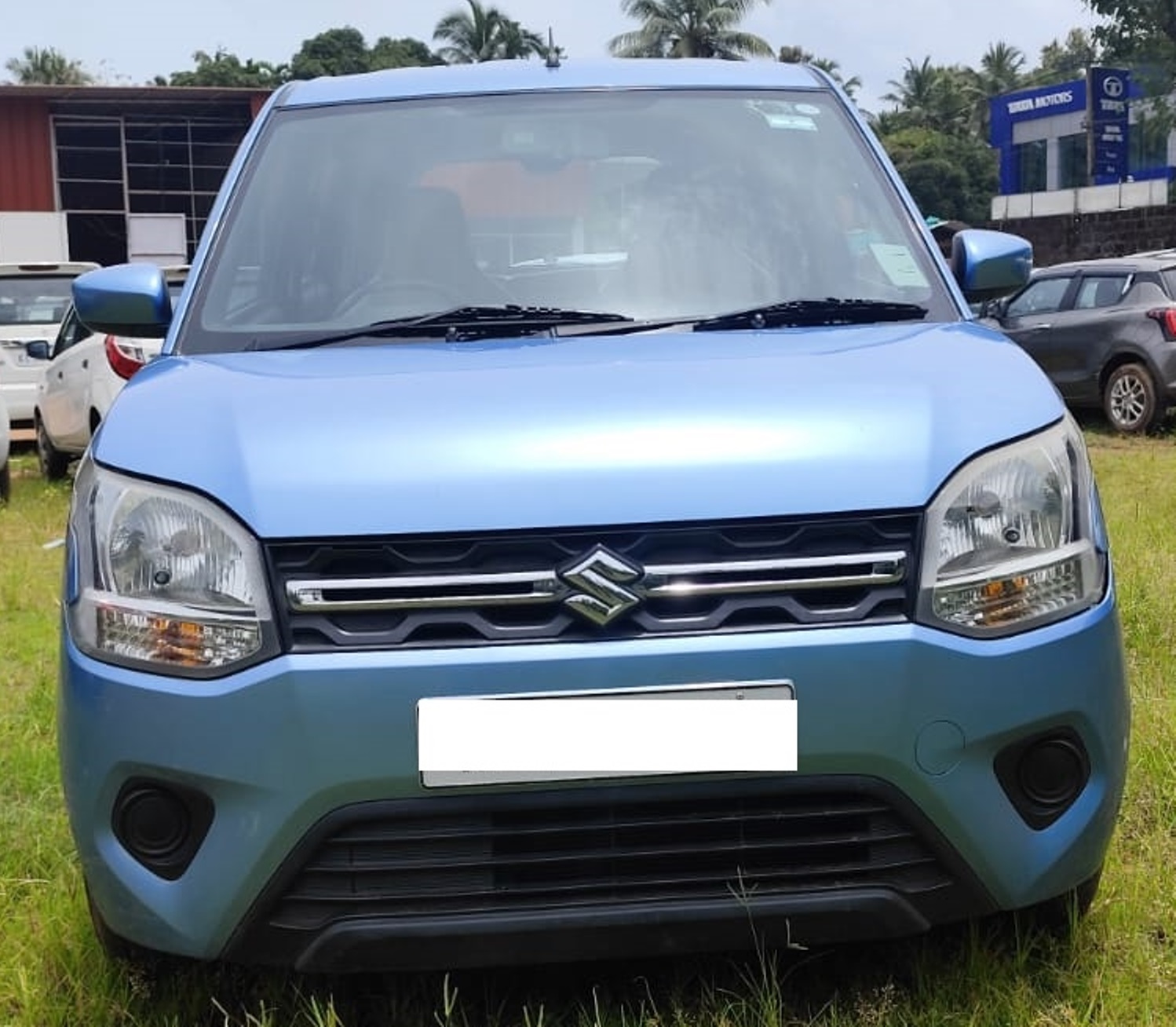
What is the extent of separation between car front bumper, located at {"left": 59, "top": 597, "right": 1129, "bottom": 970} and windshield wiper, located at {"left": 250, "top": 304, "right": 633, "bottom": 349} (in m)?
0.89

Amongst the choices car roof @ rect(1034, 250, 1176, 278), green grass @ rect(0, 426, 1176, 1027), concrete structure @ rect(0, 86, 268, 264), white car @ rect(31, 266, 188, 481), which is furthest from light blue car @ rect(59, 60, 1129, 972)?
concrete structure @ rect(0, 86, 268, 264)

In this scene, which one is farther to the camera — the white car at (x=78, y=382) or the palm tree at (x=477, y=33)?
the palm tree at (x=477, y=33)

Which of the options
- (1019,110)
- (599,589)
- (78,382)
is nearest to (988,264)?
(599,589)

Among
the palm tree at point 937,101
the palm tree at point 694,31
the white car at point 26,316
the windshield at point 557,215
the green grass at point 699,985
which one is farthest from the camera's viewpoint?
the palm tree at point 937,101

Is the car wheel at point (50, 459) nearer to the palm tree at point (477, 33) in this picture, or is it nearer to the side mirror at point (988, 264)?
the side mirror at point (988, 264)

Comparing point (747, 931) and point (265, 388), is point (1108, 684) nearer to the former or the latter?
point (747, 931)

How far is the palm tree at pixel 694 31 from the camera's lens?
5103 cm

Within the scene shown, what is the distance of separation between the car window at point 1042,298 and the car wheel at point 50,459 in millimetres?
7889

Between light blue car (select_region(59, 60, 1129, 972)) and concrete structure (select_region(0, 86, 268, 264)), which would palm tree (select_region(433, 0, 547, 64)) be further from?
light blue car (select_region(59, 60, 1129, 972))

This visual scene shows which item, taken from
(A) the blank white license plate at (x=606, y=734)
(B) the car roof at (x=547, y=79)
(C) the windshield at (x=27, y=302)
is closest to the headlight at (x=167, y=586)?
(A) the blank white license plate at (x=606, y=734)

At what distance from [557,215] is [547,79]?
0.48 meters

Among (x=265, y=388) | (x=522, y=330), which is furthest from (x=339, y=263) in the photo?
(x=265, y=388)

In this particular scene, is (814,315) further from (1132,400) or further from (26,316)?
(26,316)

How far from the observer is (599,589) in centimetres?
191
